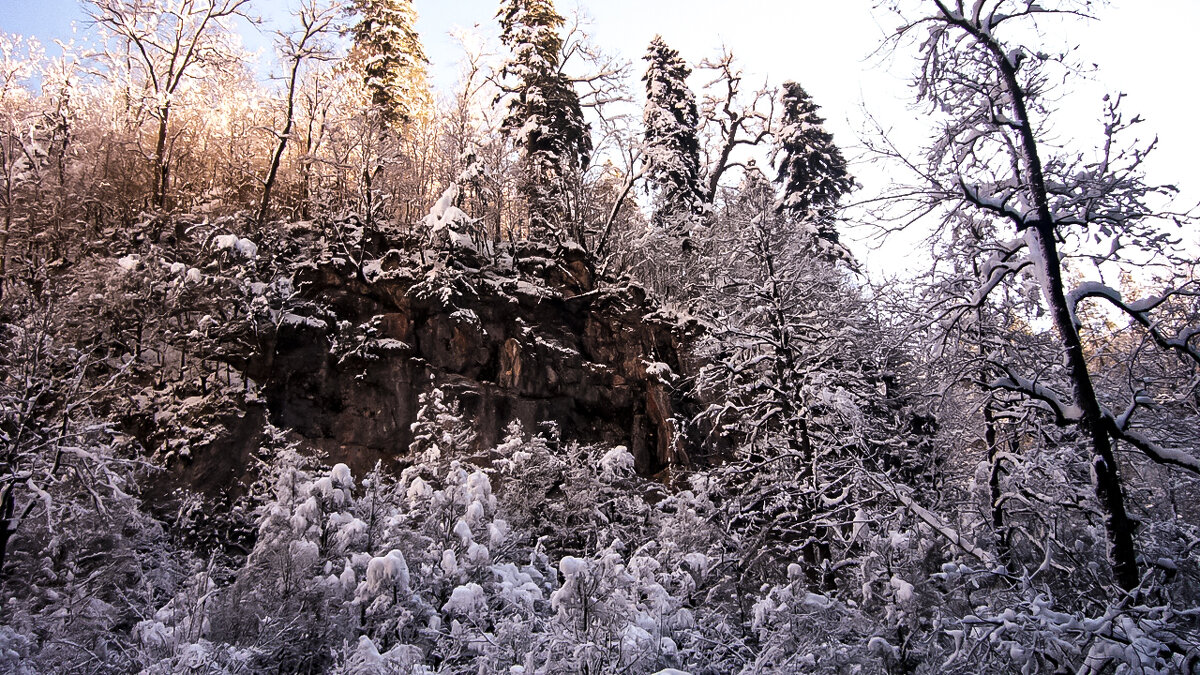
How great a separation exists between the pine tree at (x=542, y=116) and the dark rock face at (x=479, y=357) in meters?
2.25

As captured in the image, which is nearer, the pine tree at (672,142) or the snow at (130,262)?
the snow at (130,262)

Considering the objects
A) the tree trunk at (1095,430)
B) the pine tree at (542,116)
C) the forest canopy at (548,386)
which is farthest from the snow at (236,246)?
the tree trunk at (1095,430)

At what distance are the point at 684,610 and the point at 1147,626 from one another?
4.34 meters

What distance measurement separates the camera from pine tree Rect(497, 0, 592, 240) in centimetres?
2055

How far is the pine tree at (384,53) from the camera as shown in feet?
74.5

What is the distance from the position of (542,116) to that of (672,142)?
4824 mm

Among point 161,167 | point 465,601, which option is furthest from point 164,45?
point 465,601

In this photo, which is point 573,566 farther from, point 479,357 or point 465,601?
point 479,357

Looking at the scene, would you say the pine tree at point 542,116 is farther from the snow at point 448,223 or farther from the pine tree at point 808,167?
the pine tree at point 808,167

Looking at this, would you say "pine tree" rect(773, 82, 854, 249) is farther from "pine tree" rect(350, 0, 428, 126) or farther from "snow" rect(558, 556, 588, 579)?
"snow" rect(558, 556, 588, 579)

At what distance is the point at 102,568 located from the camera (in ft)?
29.1

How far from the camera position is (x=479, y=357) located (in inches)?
635

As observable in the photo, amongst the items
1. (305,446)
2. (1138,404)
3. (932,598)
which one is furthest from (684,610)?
(305,446)

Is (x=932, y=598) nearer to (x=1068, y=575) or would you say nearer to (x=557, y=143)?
(x=1068, y=575)
